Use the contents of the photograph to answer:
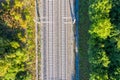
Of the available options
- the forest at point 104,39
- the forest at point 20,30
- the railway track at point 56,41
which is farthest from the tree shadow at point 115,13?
the forest at point 20,30

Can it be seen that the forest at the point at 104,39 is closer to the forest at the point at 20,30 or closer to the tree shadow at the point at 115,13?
the tree shadow at the point at 115,13

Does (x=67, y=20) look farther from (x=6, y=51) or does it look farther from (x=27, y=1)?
(x=6, y=51)

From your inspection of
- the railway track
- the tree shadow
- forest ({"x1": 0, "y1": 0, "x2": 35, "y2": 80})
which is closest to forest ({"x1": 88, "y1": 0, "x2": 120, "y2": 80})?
the tree shadow

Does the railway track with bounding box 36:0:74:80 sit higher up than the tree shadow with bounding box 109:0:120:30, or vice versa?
the tree shadow with bounding box 109:0:120:30

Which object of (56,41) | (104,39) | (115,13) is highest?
(115,13)

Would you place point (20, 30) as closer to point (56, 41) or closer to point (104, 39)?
point (56, 41)

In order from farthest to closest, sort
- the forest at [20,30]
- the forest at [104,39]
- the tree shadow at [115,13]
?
the forest at [20,30]
the tree shadow at [115,13]
the forest at [104,39]

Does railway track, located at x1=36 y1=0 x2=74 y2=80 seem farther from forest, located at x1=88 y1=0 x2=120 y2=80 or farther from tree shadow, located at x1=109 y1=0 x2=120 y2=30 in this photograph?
tree shadow, located at x1=109 y1=0 x2=120 y2=30

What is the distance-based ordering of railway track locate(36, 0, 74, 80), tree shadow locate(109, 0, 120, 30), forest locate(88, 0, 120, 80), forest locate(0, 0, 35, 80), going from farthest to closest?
railway track locate(36, 0, 74, 80)
forest locate(0, 0, 35, 80)
tree shadow locate(109, 0, 120, 30)
forest locate(88, 0, 120, 80)

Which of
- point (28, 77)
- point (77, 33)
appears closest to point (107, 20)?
point (77, 33)

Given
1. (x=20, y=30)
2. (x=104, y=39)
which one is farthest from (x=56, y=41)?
(x=104, y=39)

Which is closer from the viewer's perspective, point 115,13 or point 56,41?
point 115,13
